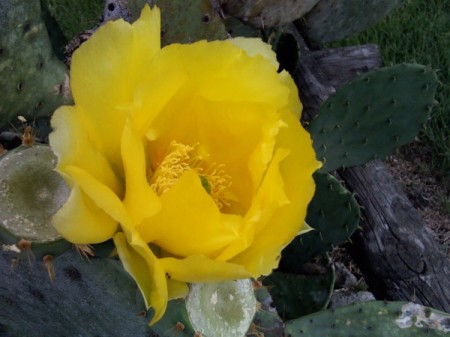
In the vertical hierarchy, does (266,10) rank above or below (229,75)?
below

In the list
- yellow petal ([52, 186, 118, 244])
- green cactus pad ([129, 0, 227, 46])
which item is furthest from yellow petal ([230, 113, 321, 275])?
green cactus pad ([129, 0, 227, 46])

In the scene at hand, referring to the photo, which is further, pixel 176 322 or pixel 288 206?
pixel 176 322

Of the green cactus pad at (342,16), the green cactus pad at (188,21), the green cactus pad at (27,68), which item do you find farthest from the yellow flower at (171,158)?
the green cactus pad at (342,16)

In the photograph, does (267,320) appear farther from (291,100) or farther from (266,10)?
(266,10)

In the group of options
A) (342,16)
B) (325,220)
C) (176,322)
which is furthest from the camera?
(342,16)

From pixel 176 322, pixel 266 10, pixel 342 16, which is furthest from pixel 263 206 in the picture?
pixel 342 16

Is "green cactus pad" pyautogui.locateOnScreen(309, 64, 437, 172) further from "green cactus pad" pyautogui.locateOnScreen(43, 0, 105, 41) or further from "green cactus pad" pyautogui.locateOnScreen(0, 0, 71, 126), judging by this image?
"green cactus pad" pyautogui.locateOnScreen(43, 0, 105, 41)

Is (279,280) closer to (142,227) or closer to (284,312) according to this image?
(284,312)
